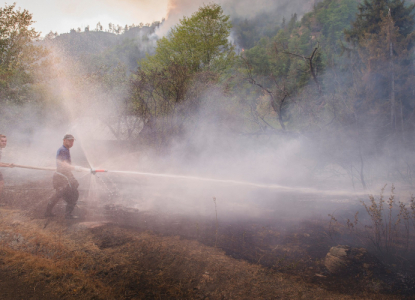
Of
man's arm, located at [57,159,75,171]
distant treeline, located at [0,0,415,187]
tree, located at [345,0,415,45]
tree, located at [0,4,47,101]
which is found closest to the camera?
man's arm, located at [57,159,75,171]

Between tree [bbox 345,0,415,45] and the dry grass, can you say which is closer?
the dry grass

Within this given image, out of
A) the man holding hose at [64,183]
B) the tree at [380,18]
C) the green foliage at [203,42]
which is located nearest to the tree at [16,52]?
the green foliage at [203,42]

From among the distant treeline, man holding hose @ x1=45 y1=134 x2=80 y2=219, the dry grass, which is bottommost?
the dry grass

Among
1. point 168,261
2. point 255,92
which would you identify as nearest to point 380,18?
point 255,92

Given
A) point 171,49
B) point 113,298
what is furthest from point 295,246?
point 171,49

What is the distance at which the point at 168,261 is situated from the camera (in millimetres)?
3859

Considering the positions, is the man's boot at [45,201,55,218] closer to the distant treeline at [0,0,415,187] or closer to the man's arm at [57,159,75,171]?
the man's arm at [57,159,75,171]

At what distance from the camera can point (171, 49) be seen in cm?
1781

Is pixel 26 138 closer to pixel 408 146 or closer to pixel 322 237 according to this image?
pixel 322 237

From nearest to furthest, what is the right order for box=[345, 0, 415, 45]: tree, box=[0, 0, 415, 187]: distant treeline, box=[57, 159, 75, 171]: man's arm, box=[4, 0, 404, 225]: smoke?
box=[57, 159, 75, 171]: man's arm < box=[4, 0, 404, 225]: smoke < box=[0, 0, 415, 187]: distant treeline < box=[345, 0, 415, 45]: tree

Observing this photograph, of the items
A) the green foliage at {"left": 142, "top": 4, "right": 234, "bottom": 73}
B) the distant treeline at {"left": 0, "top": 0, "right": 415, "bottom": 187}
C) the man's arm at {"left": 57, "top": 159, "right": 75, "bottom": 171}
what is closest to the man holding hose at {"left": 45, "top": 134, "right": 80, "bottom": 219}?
the man's arm at {"left": 57, "top": 159, "right": 75, "bottom": 171}

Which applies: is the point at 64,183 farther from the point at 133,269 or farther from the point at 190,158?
the point at 190,158

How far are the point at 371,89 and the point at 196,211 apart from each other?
9.33 metres

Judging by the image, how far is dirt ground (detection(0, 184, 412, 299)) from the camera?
10.2ft
